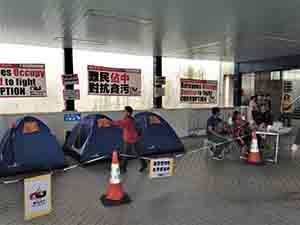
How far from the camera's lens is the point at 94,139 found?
5.87 meters

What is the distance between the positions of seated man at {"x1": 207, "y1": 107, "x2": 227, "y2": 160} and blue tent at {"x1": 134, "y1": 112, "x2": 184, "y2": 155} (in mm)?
1063

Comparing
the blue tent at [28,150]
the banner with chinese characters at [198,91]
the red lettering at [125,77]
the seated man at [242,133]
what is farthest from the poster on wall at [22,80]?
the seated man at [242,133]

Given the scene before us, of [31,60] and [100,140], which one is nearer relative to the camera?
[100,140]

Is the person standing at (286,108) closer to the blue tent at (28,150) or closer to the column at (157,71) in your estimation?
the column at (157,71)

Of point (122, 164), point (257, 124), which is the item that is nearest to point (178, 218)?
point (122, 164)

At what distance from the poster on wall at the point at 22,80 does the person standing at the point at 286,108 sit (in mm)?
8312

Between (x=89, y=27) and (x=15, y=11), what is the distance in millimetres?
1334

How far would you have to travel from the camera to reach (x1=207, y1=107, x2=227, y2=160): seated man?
6.10 m

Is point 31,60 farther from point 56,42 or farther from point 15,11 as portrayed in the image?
point 15,11

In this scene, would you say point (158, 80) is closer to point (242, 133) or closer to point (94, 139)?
point (242, 133)

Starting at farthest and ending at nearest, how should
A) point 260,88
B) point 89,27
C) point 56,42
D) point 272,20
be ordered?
point 260,88, point 56,42, point 89,27, point 272,20

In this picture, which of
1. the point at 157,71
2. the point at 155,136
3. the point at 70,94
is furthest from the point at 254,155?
the point at 70,94

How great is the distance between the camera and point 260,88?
11078mm

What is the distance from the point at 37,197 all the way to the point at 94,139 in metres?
2.74
